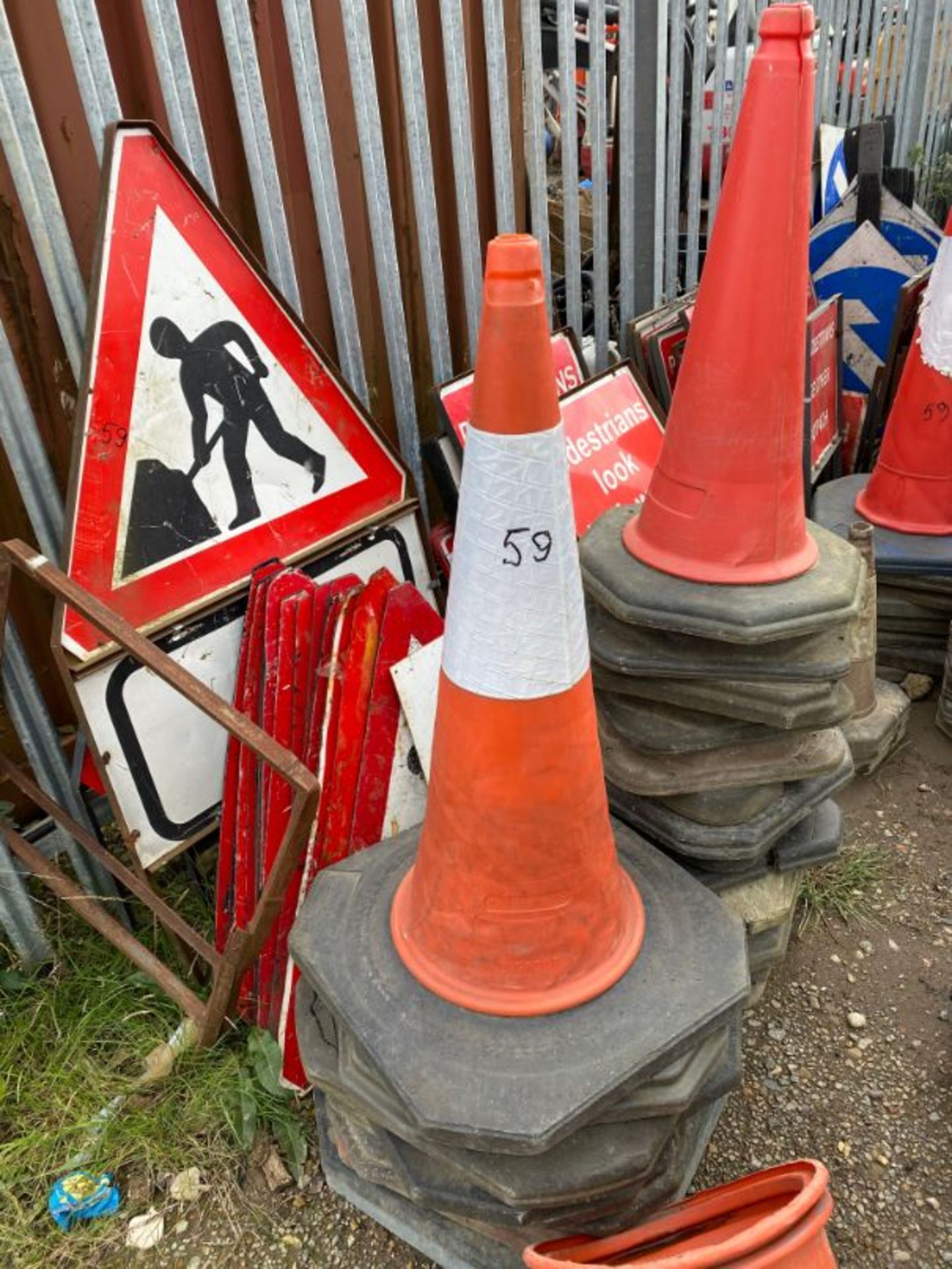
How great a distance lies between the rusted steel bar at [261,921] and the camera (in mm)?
1756

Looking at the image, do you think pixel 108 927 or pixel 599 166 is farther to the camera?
pixel 599 166

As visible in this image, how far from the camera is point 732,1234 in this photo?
155cm

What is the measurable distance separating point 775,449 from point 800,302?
33 cm

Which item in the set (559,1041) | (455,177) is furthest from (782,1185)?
(455,177)

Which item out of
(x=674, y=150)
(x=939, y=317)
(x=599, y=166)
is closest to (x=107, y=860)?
(x=599, y=166)

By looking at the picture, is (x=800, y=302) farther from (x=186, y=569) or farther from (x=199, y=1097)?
(x=199, y=1097)

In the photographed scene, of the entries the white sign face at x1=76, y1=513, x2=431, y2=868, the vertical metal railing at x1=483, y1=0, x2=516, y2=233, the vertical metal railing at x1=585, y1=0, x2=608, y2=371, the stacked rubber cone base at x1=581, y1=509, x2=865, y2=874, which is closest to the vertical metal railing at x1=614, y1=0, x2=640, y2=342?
the vertical metal railing at x1=585, y1=0, x2=608, y2=371

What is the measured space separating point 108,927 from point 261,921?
0.67 meters

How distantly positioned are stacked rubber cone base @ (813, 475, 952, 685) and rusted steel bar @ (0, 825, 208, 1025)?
2.54 metres

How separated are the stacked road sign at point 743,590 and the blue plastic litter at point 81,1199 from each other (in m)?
1.43

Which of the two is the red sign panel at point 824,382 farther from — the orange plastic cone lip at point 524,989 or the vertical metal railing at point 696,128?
the orange plastic cone lip at point 524,989

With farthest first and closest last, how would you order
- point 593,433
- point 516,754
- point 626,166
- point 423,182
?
1. point 626,166
2. point 593,433
3. point 423,182
4. point 516,754

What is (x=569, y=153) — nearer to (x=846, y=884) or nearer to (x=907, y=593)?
(x=907, y=593)

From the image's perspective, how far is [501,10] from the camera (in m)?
3.15
